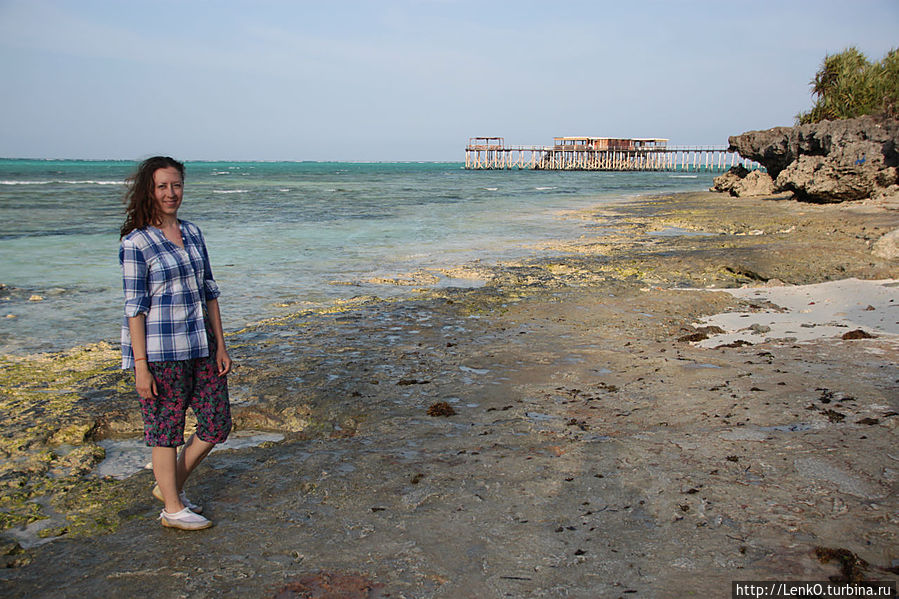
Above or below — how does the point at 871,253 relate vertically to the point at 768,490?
above

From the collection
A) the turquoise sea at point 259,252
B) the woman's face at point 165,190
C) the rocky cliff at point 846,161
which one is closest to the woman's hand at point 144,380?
the woman's face at point 165,190

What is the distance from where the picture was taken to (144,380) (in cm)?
295

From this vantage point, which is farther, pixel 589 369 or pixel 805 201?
pixel 805 201

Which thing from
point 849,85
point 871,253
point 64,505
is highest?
point 849,85

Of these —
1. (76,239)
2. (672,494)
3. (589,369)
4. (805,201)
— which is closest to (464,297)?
(589,369)

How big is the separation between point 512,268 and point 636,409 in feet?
24.3

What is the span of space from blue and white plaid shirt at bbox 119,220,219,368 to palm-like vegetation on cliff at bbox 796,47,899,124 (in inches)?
1139

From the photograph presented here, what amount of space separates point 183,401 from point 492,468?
1734 mm

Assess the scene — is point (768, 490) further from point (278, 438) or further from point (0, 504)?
point (0, 504)

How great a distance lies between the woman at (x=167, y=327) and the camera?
2984 mm

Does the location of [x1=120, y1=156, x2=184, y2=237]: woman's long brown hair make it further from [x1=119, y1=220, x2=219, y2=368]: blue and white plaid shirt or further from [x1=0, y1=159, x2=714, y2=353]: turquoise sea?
[x1=0, y1=159, x2=714, y2=353]: turquoise sea

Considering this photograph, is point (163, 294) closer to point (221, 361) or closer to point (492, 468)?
point (221, 361)

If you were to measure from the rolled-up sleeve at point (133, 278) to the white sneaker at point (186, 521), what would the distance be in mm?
1005

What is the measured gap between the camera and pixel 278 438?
4422 mm
